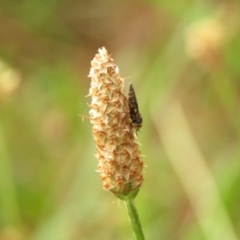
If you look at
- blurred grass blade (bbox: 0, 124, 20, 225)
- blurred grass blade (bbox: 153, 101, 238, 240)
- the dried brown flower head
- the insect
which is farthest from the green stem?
blurred grass blade (bbox: 0, 124, 20, 225)

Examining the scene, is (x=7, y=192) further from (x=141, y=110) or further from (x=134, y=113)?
(x=134, y=113)

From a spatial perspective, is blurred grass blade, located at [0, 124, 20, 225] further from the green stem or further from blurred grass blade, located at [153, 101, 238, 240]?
the green stem

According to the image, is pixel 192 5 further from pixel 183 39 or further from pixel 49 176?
pixel 49 176

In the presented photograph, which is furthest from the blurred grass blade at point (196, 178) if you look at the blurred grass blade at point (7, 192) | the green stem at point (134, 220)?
the green stem at point (134, 220)

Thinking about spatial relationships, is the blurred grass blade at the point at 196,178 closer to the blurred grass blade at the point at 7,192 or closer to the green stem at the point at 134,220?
the blurred grass blade at the point at 7,192

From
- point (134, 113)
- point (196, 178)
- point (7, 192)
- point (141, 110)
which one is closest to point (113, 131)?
point (134, 113)

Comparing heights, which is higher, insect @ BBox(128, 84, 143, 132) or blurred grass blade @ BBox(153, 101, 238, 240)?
blurred grass blade @ BBox(153, 101, 238, 240)

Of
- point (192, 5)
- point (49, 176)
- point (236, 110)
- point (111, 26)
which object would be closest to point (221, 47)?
point (236, 110)
